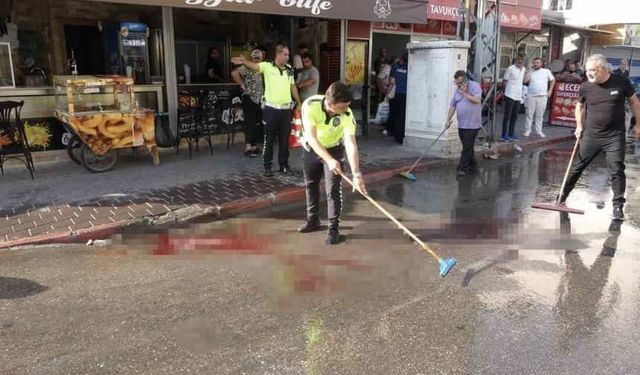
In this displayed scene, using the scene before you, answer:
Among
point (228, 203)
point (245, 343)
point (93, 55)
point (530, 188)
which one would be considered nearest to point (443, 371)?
point (245, 343)

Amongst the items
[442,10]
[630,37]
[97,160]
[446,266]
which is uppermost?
[442,10]

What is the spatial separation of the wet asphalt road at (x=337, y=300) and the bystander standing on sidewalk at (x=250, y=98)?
2928 millimetres

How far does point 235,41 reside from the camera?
11.4 m

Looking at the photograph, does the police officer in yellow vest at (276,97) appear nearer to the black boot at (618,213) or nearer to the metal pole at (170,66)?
the metal pole at (170,66)

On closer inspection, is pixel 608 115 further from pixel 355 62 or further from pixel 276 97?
pixel 355 62

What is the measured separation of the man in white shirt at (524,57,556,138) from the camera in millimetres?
11375

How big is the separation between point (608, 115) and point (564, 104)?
8061 millimetres

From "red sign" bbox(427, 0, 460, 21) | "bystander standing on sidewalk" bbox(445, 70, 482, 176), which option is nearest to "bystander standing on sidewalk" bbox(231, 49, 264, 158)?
"bystander standing on sidewalk" bbox(445, 70, 482, 176)

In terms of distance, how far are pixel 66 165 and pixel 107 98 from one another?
3.85ft

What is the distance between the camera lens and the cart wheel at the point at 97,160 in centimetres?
757

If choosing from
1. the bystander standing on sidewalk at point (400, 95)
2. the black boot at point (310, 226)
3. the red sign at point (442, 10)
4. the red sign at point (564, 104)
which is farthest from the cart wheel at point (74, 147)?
the red sign at point (564, 104)

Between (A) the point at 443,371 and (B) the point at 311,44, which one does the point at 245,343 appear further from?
(B) the point at 311,44

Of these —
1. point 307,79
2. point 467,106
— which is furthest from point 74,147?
point 467,106

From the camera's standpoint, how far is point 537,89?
37.6 feet
